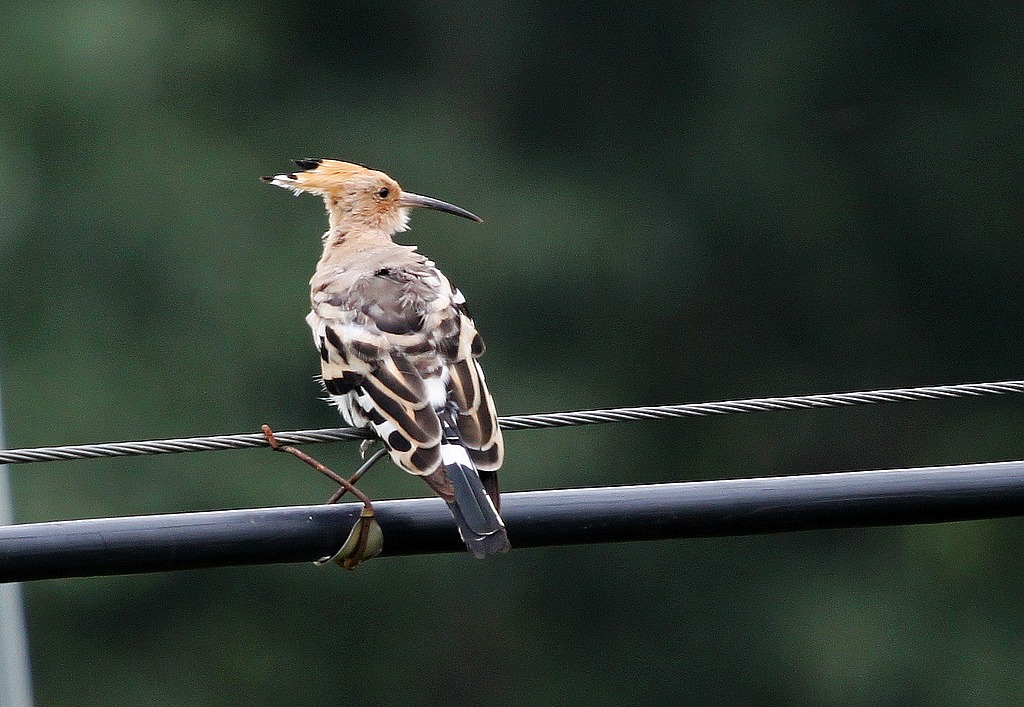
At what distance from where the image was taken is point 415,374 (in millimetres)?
4191

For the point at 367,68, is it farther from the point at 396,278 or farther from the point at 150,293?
the point at 396,278

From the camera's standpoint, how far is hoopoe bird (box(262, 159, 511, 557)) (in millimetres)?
3600

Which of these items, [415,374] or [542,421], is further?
[415,374]

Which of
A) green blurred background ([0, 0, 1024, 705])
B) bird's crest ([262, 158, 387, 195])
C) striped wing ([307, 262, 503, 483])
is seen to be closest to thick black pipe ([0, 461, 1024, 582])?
striped wing ([307, 262, 503, 483])

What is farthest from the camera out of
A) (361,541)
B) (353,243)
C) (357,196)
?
(357,196)

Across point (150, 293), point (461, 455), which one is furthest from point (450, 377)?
point (150, 293)

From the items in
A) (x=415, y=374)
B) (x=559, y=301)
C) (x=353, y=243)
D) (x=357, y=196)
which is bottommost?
(x=559, y=301)

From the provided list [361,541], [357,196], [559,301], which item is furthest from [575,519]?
[559,301]

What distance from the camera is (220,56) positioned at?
44.1 ft

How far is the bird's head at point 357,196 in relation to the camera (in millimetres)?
6012

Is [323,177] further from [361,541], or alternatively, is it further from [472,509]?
[361,541]

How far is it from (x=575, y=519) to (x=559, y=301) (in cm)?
1014

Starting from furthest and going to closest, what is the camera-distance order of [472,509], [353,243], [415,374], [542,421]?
1. [353,243]
2. [415,374]
3. [542,421]
4. [472,509]

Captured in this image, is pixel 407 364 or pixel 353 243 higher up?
pixel 353 243
